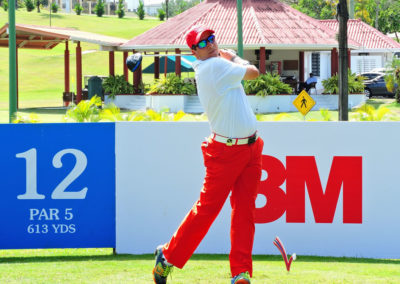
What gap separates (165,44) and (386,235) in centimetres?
3181

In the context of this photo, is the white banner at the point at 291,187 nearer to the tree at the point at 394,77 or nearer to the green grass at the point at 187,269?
the green grass at the point at 187,269

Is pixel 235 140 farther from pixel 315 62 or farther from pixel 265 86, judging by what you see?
pixel 315 62

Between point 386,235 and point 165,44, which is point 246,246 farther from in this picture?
point 165,44

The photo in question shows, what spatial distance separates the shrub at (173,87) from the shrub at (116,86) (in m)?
2.95

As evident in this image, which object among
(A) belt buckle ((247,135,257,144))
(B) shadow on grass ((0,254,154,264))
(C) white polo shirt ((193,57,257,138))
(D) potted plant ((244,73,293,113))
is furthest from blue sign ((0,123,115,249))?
(D) potted plant ((244,73,293,113))

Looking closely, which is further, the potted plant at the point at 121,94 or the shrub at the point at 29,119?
the potted plant at the point at 121,94

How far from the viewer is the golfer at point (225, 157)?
5.25 metres

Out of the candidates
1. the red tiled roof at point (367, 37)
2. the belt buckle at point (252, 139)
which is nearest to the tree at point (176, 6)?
the red tiled roof at point (367, 37)

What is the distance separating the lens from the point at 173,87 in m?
36.1

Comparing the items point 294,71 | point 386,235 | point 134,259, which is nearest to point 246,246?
point 134,259

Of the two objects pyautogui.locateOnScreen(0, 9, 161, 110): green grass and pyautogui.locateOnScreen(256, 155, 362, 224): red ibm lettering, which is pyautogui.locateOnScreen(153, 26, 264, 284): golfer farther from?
pyautogui.locateOnScreen(0, 9, 161, 110): green grass

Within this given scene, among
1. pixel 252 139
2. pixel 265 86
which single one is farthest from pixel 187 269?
pixel 265 86

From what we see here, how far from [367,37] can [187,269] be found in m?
47.2

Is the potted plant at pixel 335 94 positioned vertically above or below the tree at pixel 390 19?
below
